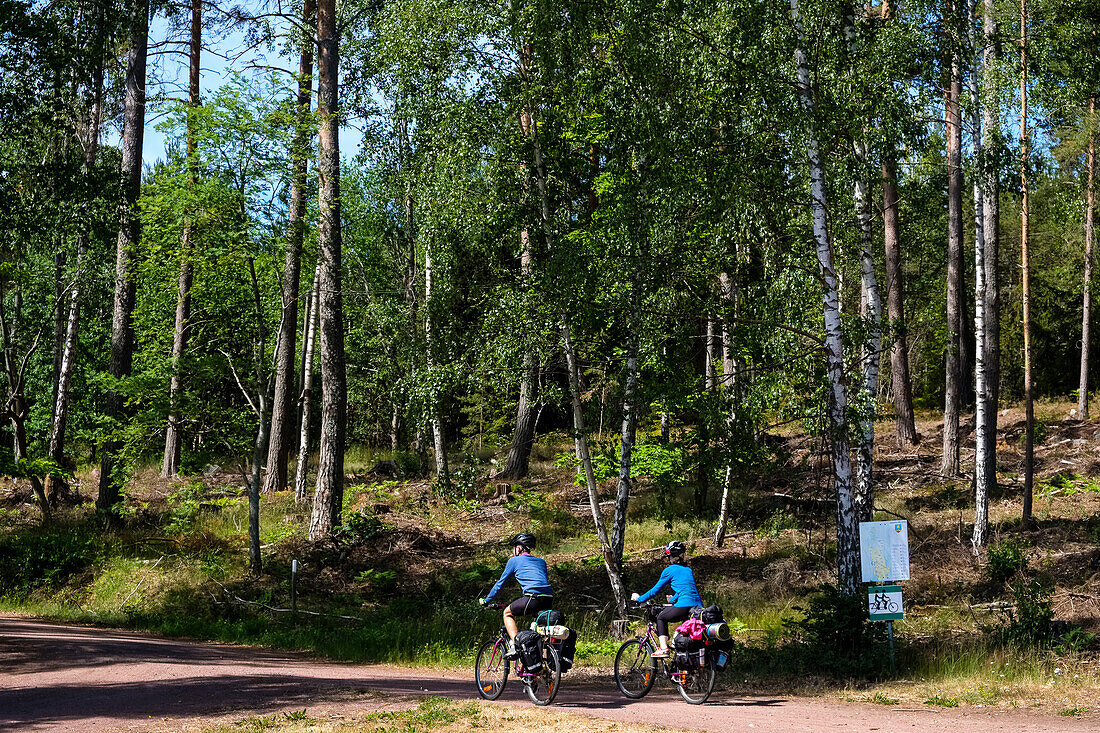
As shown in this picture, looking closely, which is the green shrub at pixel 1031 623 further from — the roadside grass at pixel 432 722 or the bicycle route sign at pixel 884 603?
the roadside grass at pixel 432 722

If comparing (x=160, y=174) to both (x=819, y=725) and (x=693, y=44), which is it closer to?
(x=693, y=44)

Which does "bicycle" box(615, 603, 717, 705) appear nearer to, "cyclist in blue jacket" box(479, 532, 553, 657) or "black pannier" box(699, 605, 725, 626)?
"black pannier" box(699, 605, 725, 626)

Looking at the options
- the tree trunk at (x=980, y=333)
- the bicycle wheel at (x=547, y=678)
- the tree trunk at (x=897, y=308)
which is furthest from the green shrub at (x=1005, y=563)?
the bicycle wheel at (x=547, y=678)

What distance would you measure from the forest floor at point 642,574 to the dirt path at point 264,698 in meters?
0.24

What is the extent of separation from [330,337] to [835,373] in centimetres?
1129

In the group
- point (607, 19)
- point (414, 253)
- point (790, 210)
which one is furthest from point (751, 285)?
point (414, 253)

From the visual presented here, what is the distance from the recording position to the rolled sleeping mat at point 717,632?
9.35 metres

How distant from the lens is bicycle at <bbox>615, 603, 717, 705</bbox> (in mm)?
9617

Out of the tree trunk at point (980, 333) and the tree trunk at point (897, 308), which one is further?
the tree trunk at point (897, 308)

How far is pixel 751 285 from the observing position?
42.7 ft

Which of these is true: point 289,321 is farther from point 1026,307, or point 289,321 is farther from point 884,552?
point 1026,307

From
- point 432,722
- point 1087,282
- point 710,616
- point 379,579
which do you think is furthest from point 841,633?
point 1087,282

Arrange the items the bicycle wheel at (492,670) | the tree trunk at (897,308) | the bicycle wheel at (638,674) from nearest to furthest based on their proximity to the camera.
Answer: the bicycle wheel at (492,670), the bicycle wheel at (638,674), the tree trunk at (897,308)

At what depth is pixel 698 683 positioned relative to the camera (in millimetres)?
9688
